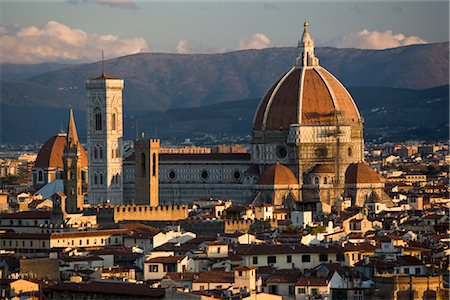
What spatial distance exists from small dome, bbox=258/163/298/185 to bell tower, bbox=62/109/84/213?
11204mm

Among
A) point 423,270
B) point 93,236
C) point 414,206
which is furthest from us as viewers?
point 414,206

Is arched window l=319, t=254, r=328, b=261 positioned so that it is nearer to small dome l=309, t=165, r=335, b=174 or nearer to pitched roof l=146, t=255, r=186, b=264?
pitched roof l=146, t=255, r=186, b=264

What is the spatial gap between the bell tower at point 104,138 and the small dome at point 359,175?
51.1 ft

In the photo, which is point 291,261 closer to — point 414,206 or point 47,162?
point 414,206

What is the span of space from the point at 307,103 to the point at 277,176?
7779 mm

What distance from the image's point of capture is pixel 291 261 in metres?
71.6

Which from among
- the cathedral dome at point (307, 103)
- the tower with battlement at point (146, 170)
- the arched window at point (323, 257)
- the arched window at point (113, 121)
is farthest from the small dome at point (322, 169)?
the arched window at point (323, 257)

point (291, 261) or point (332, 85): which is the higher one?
point (332, 85)

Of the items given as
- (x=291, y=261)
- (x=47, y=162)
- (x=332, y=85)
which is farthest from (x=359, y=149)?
(x=291, y=261)

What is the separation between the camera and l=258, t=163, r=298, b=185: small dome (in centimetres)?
12269

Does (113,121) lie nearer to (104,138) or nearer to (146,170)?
(104,138)

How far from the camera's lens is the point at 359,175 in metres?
124

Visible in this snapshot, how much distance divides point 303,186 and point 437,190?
39.3ft

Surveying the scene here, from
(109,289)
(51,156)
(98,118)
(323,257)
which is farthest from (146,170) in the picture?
(109,289)
